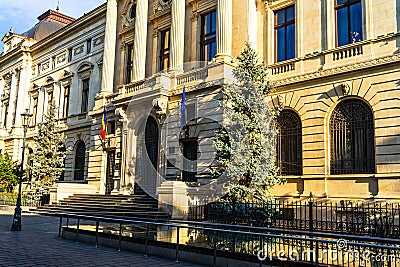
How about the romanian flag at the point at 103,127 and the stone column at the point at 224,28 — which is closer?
the stone column at the point at 224,28

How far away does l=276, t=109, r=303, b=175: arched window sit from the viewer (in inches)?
763

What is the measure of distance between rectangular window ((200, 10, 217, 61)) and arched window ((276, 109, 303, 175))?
6695 mm

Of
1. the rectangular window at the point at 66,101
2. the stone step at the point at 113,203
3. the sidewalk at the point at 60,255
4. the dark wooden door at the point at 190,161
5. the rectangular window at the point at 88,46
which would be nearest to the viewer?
the sidewalk at the point at 60,255

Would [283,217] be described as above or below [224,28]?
below

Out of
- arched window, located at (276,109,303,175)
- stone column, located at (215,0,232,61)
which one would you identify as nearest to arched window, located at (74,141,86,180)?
stone column, located at (215,0,232,61)

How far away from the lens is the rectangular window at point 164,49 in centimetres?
2719

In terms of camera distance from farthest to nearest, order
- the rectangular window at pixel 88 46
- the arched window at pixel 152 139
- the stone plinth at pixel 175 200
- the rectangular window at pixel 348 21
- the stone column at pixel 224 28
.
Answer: the rectangular window at pixel 88 46
the arched window at pixel 152 139
the stone column at pixel 224 28
the rectangular window at pixel 348 21
the stone plinth at pixel 175 200

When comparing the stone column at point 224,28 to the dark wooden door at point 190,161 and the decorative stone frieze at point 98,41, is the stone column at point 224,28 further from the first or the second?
the decorative stone frieze at point 98,41

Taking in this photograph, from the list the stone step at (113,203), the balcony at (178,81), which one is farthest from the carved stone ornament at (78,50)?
the stone step at (113,203)

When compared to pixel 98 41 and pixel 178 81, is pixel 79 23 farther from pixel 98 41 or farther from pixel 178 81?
pixel 178 81

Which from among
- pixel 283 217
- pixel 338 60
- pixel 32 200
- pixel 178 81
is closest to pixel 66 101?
pixel 32 200

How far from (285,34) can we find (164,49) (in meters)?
9.36

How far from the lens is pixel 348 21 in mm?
19016

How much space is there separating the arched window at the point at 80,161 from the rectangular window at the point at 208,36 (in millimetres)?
15165
